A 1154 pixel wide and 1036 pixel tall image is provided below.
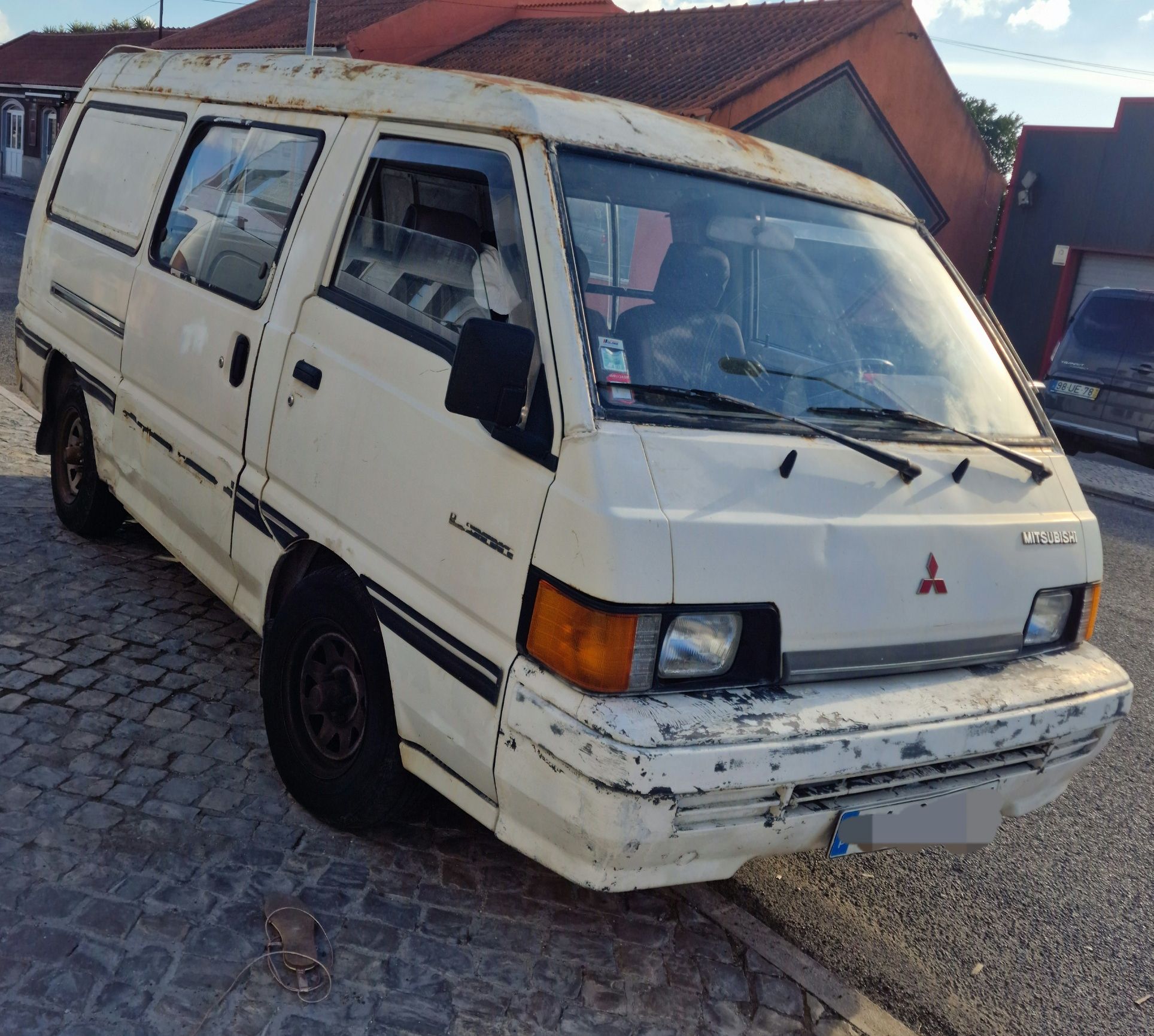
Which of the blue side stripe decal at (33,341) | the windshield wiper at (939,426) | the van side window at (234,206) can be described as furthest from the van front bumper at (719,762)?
the blue side stripe decal at (33,341)

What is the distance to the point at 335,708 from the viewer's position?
3.33 meters

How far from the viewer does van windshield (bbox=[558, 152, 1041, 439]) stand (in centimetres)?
289

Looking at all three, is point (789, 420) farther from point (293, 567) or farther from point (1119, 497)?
point (1119, 497)

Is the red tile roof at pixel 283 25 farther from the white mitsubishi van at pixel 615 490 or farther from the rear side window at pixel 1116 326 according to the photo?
the white mitsubishi van at pixel 615 490

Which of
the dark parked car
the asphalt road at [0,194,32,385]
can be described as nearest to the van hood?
the asphalt road at [0,194,32,385]

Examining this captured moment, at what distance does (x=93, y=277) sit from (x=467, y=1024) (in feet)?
12.4

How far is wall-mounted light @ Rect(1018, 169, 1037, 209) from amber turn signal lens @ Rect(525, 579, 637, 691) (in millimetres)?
22932

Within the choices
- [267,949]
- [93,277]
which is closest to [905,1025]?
[267,949]

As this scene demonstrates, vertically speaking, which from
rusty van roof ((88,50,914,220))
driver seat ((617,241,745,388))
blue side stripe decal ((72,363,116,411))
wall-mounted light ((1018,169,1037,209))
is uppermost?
wall-mounted light ((1018,169,1037,209))

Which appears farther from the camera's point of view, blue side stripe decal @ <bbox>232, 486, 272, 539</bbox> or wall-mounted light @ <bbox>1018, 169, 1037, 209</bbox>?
wall-mounted light @ <bbox>1018, 169, 1037, 209</bbox>

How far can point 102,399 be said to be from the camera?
16.0ft

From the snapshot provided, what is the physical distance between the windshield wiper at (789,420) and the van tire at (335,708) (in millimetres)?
1038

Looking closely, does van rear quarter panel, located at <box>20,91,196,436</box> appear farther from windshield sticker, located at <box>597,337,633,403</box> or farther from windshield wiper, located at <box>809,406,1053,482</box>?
windshield wiper, located at <box>809,406,1053,482</box>

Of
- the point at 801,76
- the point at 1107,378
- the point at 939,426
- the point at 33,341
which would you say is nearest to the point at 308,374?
the point at 939,426
